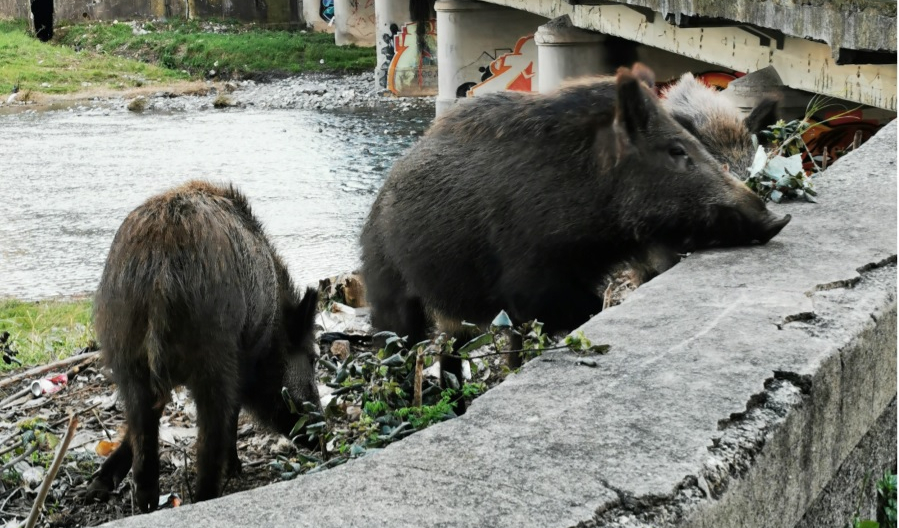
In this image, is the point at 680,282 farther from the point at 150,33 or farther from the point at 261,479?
the point at 150,33

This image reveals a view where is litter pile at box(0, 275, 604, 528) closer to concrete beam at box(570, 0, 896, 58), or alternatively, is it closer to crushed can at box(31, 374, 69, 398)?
crushed can at box(31, 374, 69, 398)

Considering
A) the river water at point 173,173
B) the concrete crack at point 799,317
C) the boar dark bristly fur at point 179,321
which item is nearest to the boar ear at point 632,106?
the concrete crack at point 799,317

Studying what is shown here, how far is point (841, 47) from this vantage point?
27.6 feet

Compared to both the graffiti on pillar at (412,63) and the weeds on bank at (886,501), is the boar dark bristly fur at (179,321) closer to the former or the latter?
the weeds on bank at (886,501)

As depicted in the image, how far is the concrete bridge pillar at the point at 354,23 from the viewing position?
33.0m

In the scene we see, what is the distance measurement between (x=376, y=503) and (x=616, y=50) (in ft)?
51.4

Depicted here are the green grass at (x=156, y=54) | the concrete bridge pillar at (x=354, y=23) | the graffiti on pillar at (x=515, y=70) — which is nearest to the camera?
the graffiti on pillar at (x=515, y=70)

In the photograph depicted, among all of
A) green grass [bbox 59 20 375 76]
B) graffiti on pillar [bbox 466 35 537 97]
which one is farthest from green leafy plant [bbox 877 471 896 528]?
green grass [bbox 59 20 375 76]

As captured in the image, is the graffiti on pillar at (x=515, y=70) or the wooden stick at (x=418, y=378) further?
the graffiti on pillar at (x=515, y=70)

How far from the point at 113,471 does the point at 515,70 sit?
723 inches

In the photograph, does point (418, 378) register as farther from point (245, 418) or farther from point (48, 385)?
point (48, 385)

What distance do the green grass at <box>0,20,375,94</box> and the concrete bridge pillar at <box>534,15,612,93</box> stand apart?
14677 mm

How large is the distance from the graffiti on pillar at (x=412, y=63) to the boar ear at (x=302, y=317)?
74.7 ft

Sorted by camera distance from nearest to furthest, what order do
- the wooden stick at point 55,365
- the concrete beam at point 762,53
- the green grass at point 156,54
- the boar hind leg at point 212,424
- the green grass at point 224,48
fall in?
1. the boar hind leg at point 212,424
2. the wooden stick at point 55,365
3. the concrete beam at point 762,53
4. the green grass at point 156,54
5. the green grass at point 224,48
